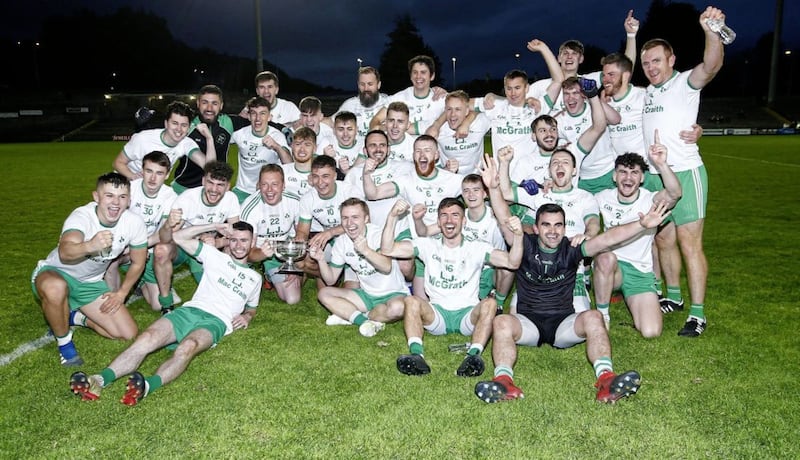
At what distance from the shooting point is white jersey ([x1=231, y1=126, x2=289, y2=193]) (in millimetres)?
8078

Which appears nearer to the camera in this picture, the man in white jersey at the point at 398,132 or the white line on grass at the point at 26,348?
the white line on grass at the point at 26,348

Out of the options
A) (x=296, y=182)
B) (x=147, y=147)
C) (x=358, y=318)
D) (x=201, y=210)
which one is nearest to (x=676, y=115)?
(x=358, y=318)

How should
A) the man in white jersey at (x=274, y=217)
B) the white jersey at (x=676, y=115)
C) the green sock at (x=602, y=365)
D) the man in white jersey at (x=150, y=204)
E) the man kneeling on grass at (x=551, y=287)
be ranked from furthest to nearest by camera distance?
the man in white jersey at (x=274, y=217) < the man in white jersey at (x=150, y=204) < the white jersey at (x=676, y=115) < the man kneeling on grass at (x=551, y=287) < the green sock at (x=602, y=365)

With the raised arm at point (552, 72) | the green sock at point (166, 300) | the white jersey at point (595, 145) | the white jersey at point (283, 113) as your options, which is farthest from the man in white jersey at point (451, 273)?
the white jersey at point (283, 113)

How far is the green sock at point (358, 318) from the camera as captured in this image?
5770 millimetres

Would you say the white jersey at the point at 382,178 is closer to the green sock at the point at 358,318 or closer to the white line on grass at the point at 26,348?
the green sock at the point at 358,318

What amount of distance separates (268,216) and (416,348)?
304 cm

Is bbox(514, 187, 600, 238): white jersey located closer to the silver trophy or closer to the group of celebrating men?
the group of celebrating men

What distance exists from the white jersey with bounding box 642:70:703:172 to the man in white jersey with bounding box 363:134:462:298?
2231mm

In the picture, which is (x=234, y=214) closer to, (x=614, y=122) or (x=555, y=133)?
(x=555, y=133)

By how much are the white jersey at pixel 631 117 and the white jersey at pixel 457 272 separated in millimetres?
2598

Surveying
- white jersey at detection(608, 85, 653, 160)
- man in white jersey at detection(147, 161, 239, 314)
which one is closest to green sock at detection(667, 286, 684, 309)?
white jersey at detection(608, 85, 653, 160)

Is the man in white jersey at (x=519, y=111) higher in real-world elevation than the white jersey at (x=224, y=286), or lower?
higher

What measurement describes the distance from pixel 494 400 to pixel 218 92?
592 centimetres
